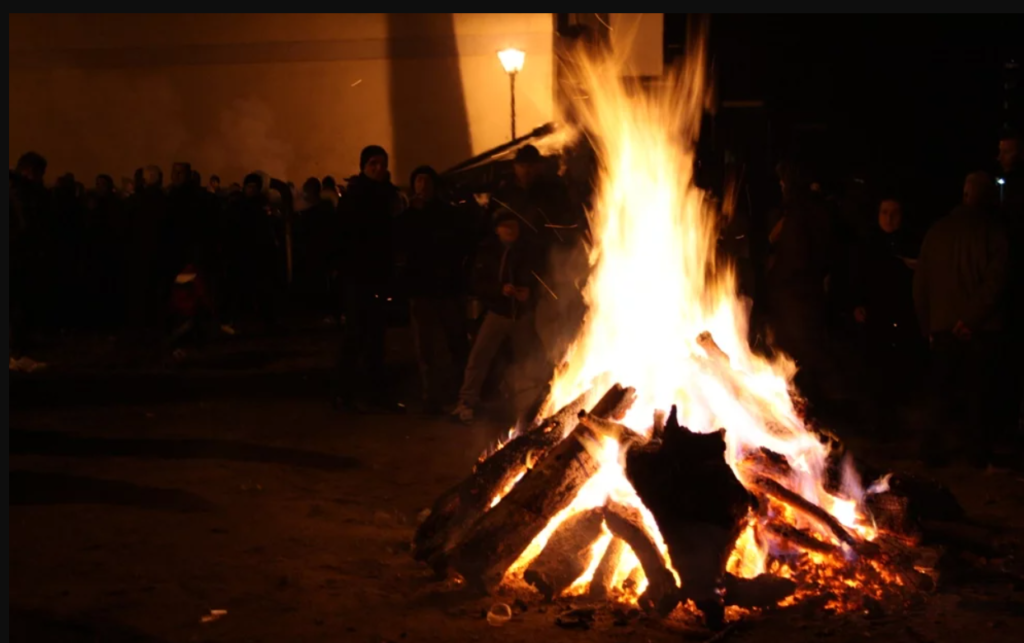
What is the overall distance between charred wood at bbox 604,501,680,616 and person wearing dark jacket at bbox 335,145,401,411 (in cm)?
456

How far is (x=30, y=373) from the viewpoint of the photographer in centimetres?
1251

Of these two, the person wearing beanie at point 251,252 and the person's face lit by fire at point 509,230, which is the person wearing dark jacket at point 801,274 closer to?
the person's face lit by fire at point 509,230

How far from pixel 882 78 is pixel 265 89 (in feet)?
52.8

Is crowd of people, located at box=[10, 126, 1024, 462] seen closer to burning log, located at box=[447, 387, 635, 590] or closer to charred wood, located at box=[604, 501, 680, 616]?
burning log, located at box=[447, 387, 635, 590]

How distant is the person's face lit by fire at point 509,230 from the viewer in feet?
31.6

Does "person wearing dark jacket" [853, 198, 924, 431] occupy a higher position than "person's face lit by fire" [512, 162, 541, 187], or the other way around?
"person's face lit by fire" [512, 162, 541, 187]

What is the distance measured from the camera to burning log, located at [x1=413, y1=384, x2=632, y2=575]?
6250mm

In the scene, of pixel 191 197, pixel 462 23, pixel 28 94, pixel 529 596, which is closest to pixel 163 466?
pixel 529 596

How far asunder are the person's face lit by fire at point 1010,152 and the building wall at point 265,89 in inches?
558

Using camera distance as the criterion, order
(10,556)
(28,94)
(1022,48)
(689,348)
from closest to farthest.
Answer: (10,556), (689,348), (28,94), (1022,48)

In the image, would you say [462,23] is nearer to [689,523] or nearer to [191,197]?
[191,197]

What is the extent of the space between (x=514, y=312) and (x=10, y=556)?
4.52m

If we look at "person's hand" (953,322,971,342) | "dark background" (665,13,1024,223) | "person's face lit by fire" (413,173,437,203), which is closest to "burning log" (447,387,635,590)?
"person's hand" (953,322,971,342)

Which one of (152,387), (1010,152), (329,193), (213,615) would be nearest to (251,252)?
(329,193)
